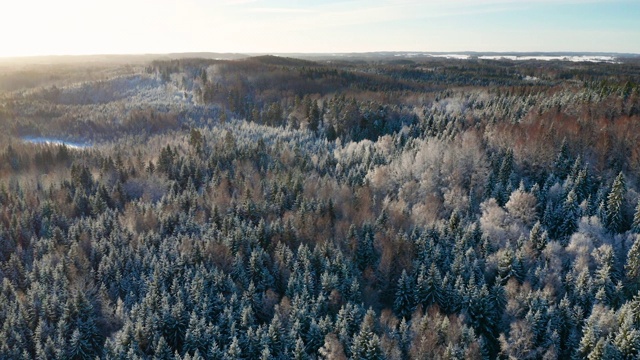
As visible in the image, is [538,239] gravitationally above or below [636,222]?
below

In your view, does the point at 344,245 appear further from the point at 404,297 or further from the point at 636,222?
the point at 636,222

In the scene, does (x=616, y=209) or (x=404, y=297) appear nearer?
(x=404, y=297)

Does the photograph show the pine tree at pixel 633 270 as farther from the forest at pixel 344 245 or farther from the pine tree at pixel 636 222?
the pine tree at pixel 636 222

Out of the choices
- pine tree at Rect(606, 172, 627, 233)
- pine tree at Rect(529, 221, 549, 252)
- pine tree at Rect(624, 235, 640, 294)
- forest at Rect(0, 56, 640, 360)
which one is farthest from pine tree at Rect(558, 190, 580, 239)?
pine tree at Rect(624, 235, 640, 294)

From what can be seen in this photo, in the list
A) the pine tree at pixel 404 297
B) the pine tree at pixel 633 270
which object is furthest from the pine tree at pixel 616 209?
the pine tree at pixel 404 297

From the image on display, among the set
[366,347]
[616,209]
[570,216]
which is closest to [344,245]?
[366,347]

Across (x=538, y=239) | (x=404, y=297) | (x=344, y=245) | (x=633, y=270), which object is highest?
(x=538, y=239)

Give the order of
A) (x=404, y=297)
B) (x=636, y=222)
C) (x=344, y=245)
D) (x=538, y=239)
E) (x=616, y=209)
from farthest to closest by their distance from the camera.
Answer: (x=344, y=245) → (x=616, y=209) → (x=636, y=222) → (x=538, y=239) → (x=404, y=297)

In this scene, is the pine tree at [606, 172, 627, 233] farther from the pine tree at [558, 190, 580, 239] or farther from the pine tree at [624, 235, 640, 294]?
the pine tree at [624, 235, 640, 294]

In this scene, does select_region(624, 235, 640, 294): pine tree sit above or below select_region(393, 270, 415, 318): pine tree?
above

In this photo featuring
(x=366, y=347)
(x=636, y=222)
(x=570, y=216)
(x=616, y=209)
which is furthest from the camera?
(x=570, y=216)
